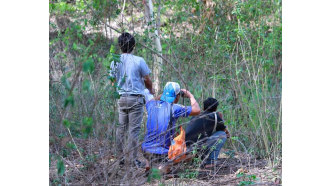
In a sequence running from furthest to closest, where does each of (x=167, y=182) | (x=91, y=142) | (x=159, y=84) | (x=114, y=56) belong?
(x=159, y=84) → (x=167, y=182) → (x=91, y=142) → (x=114, y=56)

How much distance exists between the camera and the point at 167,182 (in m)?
4.39

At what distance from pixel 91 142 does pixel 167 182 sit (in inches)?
36.7

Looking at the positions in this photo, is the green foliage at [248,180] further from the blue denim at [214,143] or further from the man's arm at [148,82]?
the man's arm at [148,82]

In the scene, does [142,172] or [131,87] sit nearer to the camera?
[142,172]

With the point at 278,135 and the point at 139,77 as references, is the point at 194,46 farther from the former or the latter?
the point at 278,135

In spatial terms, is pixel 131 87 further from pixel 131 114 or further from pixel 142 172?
pixel 142 172

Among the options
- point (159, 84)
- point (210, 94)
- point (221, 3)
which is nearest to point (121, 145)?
point (159, 84)

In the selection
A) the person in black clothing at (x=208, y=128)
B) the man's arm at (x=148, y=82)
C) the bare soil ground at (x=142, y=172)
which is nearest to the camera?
the bare soil ground at (x=142, y=172)

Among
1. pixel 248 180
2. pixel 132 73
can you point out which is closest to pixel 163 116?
pixel 132 73

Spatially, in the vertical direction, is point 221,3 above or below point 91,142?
above

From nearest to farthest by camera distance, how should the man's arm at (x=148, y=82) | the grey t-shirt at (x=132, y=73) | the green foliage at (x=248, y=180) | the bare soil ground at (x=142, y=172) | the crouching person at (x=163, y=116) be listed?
1. the bare soil ground at (x=142, y=172)
2. the green foliage at (x=248, y=180)
3. the crouching person at (x=163, y=116)
4. the grey t-shirt at (x=132, y=73)
5. the man's arm at (x=148, y=82)

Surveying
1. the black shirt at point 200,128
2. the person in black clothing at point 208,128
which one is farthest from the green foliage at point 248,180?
the black shirt at point 200,128

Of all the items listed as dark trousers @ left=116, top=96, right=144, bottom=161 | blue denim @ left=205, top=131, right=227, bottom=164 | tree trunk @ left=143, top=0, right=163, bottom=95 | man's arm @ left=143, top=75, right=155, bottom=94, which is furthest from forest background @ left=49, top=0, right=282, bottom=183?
man's arm @ left=143, top=75, right=155, bottom=94

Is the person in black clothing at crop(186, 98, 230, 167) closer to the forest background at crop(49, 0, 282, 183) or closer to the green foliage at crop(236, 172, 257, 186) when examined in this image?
the forest background at crop(49, 0, 282, 183)
